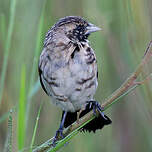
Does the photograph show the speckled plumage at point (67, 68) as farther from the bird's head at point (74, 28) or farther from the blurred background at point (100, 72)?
the blurred background at point (100, 72)

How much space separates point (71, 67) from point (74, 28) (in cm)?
31

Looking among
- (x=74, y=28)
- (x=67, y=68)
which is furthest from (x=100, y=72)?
(x=67, y=68)

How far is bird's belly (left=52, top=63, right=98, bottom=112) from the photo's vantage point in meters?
2.38

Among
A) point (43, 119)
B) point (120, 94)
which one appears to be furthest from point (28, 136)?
point (120, 94)

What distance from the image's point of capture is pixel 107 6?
2.72 m

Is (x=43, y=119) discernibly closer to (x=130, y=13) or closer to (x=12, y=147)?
(x=130, y=13)

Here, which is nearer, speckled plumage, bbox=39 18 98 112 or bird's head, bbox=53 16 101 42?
speckled plumage, bbox=39 18 98 112

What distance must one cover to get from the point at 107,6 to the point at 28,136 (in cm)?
117

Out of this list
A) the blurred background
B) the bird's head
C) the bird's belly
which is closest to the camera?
the bird's belly

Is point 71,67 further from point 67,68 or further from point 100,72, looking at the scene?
point 100,72

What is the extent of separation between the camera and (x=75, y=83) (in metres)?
2.41

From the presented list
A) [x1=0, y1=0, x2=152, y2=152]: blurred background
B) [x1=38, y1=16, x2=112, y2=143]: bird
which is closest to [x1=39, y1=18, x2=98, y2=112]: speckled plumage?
[x1=38, y1=16, x2=112, y2=143]: bird

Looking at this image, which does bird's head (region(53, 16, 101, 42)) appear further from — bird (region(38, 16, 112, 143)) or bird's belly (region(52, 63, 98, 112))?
bird's belly (region(52, 63, 98, 112))

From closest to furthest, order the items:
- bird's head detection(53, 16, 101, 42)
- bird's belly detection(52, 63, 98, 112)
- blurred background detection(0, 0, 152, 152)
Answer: bird's belly detection(52, 63, 98, 112)
bird's head detection(53, 16, 101, 42)
blurred background detection(0, 0, 152, 152)
